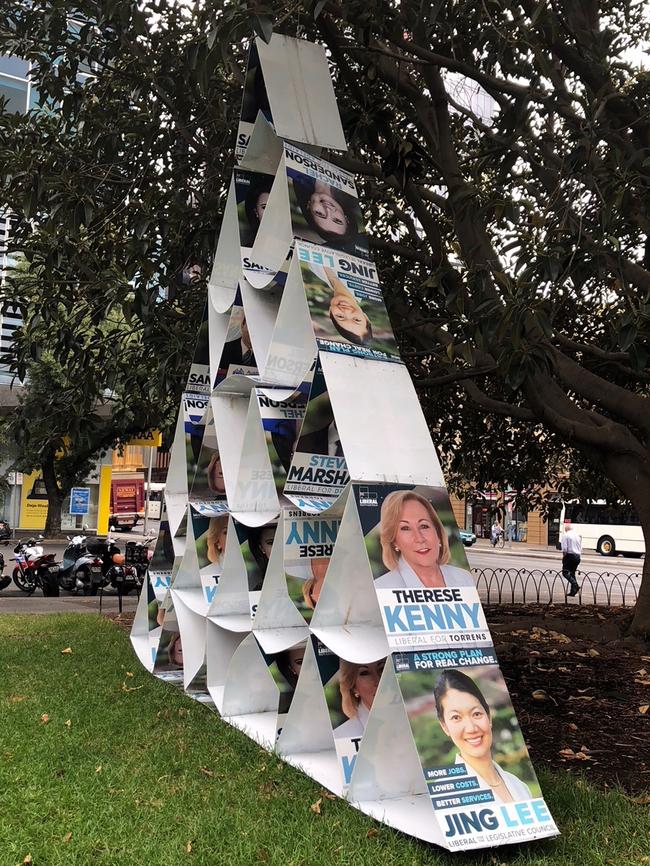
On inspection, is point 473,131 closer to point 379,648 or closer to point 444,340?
point 444,340

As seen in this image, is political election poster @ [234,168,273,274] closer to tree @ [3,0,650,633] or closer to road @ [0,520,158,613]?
tree @ [3,0,650,633]

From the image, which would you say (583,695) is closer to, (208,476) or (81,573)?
(208,476)

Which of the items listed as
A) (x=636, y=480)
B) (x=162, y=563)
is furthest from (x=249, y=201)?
(x=636, y=480)

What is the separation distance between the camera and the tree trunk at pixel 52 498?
2703cm

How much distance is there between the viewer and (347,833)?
3.64 metres

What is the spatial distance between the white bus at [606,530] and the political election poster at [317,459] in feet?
100

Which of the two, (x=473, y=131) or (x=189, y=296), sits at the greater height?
(x=473, y=131)

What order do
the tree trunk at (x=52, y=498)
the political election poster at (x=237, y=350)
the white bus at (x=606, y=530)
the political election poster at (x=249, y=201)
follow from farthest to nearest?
the white bus at (x=606, y=530), the tree trunk at (x=52, y=498), the political election poster at (x=237, y=350), the political election poster at (x=249, y=201)

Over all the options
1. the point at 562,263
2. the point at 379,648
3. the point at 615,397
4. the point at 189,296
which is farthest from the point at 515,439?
the point at 379,648

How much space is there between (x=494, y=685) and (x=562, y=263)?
246cm

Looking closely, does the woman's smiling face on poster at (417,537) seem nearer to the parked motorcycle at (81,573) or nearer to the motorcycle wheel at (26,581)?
the parked motorcycle at (81,573)

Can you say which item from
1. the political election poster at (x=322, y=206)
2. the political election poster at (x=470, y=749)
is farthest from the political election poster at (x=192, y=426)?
the political election poster at (x=470, y=749)

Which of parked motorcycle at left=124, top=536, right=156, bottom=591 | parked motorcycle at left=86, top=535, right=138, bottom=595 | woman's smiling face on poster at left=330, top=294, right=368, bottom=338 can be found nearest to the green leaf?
woman's smiling face on poster at left=330, top=294, right=368, bottom=338

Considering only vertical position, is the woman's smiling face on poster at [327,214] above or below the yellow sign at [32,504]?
below
